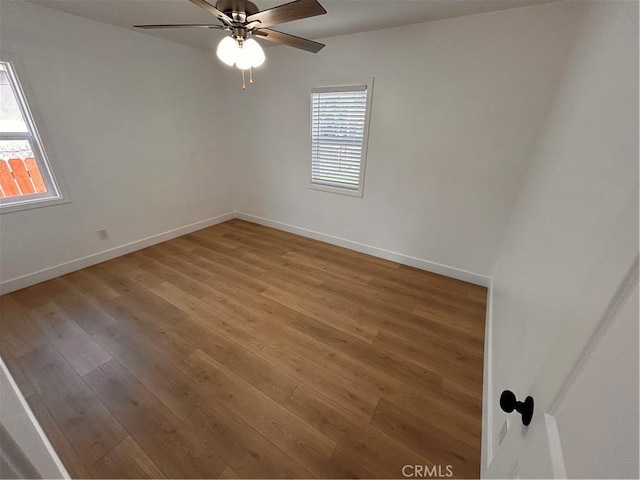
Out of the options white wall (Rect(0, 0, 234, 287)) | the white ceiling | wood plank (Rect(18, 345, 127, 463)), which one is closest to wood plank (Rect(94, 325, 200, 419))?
wood plank (Rect(18, 345, 127, 463))

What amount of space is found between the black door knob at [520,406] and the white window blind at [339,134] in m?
2.64

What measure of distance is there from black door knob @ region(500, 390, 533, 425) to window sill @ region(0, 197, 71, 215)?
12.1ft

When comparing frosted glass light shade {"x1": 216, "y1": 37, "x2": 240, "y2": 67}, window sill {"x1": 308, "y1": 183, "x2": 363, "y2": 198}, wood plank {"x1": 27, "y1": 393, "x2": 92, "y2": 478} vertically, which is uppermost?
frosted glass light shade {"x1": 216, "y1": 37, "x2": 240, "y2": 67}

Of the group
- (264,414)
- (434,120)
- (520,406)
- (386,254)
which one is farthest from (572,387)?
(386,254)

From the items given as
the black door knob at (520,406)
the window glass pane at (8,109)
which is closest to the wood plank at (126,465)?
the black door knob at (520,406)

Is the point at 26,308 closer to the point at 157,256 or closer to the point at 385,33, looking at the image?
the point at 157,256

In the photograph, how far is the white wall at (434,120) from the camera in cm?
200

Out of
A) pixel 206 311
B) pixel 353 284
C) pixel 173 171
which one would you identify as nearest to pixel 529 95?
pixel 353 284

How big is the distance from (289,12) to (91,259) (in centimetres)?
320

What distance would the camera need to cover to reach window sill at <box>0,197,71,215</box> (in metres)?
2.26

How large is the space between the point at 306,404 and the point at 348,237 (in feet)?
7.24

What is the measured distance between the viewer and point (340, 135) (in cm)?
302

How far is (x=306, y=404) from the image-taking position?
1.50 m

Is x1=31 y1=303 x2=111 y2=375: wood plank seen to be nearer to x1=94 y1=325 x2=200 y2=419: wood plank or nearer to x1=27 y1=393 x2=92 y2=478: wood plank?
x1=94 y1=325 x2=200 y2=419: wood plank
